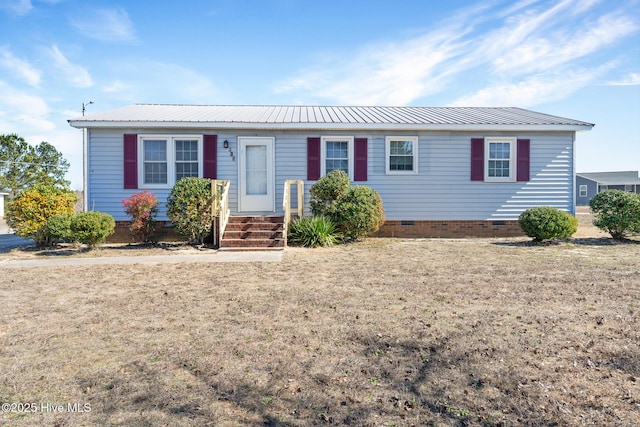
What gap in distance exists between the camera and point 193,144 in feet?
38.9

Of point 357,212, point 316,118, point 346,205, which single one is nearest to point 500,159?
point 357,212

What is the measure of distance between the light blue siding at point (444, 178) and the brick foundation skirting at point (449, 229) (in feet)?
0.60

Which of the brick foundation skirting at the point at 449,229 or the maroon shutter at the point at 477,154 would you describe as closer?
the maroon shutter at the point at 477,154

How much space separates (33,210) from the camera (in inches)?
387

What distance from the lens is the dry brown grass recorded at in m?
2.51

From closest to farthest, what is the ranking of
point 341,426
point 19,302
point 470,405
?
point 341,426 < point 470,405 < point 19,302

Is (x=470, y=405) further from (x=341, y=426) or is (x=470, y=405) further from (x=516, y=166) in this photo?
(x=516, y=166)

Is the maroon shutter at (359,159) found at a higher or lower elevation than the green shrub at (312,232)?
higher

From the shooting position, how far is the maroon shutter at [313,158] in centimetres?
1195

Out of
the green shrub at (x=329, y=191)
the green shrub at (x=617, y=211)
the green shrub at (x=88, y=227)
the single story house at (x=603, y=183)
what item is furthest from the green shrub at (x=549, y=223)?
the single story house at (x=603, y=183)

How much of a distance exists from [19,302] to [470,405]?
18.0ft

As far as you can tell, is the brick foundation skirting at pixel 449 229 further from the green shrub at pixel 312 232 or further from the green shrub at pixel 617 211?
the green shrub at pixel 312 232

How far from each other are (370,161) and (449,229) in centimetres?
327

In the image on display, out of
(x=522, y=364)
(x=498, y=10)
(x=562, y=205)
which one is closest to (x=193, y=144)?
(x=498, y=10)
